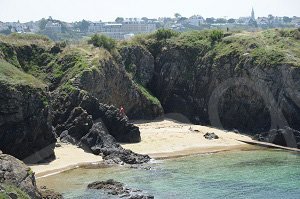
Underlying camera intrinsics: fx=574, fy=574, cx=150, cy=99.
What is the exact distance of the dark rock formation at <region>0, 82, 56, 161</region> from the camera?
143ft

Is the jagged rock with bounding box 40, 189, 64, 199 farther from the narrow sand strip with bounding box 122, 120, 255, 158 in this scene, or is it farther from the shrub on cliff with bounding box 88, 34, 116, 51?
the shrub on cliff with bounding box 88, 34, 116, 51

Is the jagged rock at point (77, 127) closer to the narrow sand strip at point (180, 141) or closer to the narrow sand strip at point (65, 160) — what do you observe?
the narrow sand strip at point (65, 160)

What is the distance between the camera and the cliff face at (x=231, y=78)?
58.9 metres

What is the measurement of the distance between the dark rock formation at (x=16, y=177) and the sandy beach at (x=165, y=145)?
433 inches

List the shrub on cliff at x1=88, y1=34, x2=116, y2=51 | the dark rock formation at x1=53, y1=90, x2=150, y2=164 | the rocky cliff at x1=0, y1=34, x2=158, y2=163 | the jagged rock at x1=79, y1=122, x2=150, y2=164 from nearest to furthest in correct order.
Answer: the rocky cliff at x1=0, y1=34, x2=158, y2=163 → the jagged rock at x1=79, y1=122, x2=150, y2=164 → the dark rock formation at x1=53, y1=90, x2=150, y2=164 → the shrub on cliff at x1=88, y1=34, x2=116, y2=51

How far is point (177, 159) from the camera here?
48.9m

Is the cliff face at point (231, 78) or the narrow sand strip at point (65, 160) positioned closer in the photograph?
the narrow sand strip at point (65, 160)

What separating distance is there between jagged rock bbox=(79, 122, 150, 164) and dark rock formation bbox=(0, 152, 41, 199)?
15.7m

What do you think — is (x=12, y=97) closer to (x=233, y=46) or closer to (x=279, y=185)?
(x=279, y=185)

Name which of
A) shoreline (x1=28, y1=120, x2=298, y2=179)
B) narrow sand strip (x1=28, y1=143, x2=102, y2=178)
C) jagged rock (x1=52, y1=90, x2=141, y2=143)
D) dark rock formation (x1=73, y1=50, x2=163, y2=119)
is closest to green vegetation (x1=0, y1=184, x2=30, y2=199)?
shoreline (x1=28, y1=120, x2=298, y2=179)

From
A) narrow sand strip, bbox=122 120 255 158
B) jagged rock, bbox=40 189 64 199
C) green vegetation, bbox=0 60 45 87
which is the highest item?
green vegetation, bbox=0 60 45 87

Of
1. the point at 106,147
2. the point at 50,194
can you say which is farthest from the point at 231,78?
the point at 50,194

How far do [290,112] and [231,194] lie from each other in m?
21.6

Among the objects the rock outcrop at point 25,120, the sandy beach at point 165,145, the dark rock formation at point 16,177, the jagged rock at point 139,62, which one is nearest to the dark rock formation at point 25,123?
the rock outcrop at point 25,120
